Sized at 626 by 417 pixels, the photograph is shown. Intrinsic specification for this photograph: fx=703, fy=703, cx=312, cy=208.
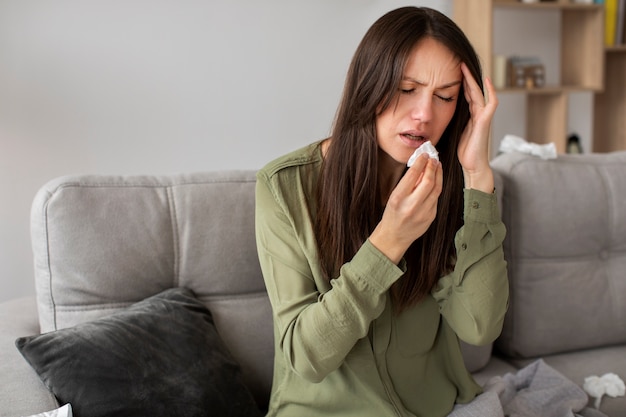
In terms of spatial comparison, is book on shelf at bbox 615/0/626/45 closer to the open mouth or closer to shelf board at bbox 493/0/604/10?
shelf board at bbox 493/0/604/10

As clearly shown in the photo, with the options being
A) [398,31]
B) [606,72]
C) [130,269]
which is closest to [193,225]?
[130,269]

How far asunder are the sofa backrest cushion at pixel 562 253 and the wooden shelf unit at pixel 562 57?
135 cm

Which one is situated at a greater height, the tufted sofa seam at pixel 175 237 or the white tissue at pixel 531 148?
the white tissue at pixel 531 148

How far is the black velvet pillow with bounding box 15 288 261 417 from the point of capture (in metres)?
1.31

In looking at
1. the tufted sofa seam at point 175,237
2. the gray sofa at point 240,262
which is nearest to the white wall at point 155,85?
the gray sofa at point 240,262

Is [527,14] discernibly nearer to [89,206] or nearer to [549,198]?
[549,198]

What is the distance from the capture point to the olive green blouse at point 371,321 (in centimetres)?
126

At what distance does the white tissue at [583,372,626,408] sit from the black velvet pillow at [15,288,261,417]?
0.83m

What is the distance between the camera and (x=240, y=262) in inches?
64.5

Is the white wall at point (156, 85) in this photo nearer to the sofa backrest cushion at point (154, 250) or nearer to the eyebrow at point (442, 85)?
the sofa backrest cushion at point (154, 250)

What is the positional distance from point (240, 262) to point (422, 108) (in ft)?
2.01

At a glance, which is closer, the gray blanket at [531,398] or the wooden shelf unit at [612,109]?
the gray blanket at [531,398]

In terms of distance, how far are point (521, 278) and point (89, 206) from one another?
113cm

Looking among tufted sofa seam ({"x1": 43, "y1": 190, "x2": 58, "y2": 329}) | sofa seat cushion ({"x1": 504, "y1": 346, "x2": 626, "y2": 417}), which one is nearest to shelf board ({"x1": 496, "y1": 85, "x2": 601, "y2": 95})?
sofa seat cushion ({"x1": 504, "y1": 346, "x2": 626, "y2": 417})
